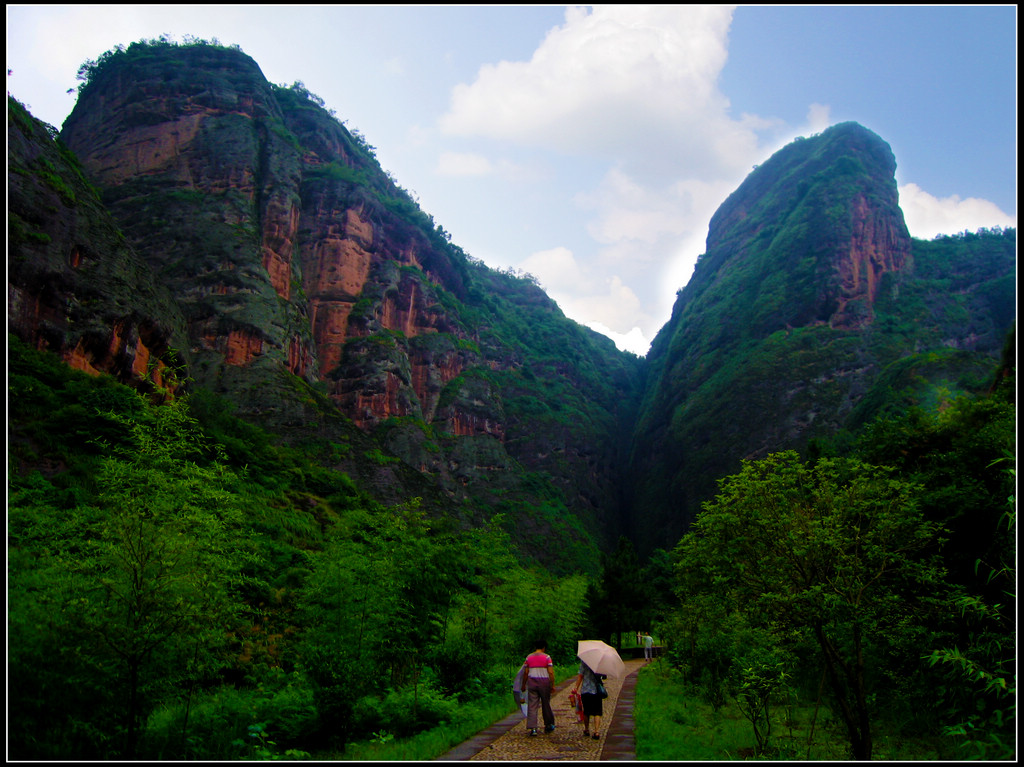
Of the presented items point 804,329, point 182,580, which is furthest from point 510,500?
point 182,580

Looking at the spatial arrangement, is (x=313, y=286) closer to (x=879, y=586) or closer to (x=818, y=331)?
(x=818, y=331)

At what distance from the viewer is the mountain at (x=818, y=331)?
7256 cm

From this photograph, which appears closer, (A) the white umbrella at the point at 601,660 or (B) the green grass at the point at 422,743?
(B) the green grass at the point at 422,743

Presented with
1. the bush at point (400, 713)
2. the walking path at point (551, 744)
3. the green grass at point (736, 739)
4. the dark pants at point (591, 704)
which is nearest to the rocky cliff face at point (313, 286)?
the green grass at point (736, 739)

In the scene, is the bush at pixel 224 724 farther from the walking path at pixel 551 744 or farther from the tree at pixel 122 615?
the walking path at pixel 551 744

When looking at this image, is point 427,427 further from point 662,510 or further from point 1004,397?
point 1004,397

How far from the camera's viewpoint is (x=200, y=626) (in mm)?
7711

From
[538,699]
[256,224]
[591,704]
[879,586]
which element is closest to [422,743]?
[538,699]

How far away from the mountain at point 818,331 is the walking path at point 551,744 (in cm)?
5618

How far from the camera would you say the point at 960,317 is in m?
79.7

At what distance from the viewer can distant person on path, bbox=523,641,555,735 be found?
9.57m

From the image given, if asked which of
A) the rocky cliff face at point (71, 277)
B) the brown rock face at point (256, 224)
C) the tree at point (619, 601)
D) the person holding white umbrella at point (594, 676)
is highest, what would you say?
the brown rock face at point (256, 224)

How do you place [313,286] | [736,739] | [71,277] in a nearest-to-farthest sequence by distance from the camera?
[736,739]
[71,277]
[313,286]

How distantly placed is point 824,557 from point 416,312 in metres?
75.5
